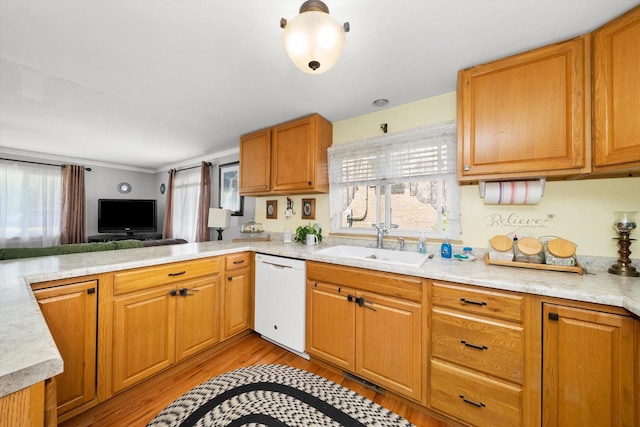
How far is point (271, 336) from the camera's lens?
2100 millimetres

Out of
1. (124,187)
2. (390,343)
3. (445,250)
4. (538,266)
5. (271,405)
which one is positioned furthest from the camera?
(124,187)

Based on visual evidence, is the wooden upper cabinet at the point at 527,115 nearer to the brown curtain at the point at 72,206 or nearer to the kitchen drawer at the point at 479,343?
the kitchen drawer at the point at 479,343

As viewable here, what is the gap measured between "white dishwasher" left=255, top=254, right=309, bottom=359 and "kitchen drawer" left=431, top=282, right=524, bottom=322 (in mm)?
1003

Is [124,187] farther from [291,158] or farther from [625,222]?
[625,222]

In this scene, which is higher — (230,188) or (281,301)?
(230,188)

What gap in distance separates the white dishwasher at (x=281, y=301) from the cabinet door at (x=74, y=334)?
1117 mm

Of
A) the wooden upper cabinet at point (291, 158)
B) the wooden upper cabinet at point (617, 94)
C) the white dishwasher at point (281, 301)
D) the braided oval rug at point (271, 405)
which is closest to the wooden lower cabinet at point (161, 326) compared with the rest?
the white dishwasher at point (281, 301)

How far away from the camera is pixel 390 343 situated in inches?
59.6

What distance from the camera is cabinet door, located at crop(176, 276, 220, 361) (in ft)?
5.82

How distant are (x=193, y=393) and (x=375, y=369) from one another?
1100 millimetres

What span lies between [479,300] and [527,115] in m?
1.13

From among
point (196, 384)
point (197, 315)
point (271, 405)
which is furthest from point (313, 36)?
point (196, 384)

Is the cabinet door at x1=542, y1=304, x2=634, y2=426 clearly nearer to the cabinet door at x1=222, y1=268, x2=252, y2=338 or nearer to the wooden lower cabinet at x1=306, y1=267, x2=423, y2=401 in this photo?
the wooden lower cabinet at x1=306, y1=267, x2=423, y2=401

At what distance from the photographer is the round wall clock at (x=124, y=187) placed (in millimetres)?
5258
